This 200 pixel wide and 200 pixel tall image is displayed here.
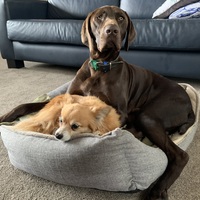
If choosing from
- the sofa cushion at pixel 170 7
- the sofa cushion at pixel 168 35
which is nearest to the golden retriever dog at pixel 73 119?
the sofa cushion at pixel 168 35

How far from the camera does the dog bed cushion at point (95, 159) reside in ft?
3.22

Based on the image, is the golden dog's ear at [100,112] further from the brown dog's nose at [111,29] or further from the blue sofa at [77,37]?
the blue sofa at [77,37]

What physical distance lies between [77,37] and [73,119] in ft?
5.54

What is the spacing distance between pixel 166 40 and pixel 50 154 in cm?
156

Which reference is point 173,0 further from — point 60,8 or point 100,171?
point 100,171

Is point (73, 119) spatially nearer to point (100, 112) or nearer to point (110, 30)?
point (100, 112)

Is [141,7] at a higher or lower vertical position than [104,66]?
lower

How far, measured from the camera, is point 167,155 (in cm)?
117

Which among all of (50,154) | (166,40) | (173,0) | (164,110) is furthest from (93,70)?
(173,0)

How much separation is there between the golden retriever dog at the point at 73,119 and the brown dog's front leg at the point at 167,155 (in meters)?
0.15

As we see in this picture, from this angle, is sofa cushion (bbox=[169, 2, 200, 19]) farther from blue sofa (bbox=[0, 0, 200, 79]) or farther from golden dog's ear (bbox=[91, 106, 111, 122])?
golden dog's ear (bbox=[91, 106, 111, 122])

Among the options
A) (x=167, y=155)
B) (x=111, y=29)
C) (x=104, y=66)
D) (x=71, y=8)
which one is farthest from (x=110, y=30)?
(x=71, y=8)

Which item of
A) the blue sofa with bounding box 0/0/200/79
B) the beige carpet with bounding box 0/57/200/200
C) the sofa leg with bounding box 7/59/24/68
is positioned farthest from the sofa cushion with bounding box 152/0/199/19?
the sofa leg with bounding box 7/59/24/68

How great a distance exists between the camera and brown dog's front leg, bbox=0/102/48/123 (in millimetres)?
1479
